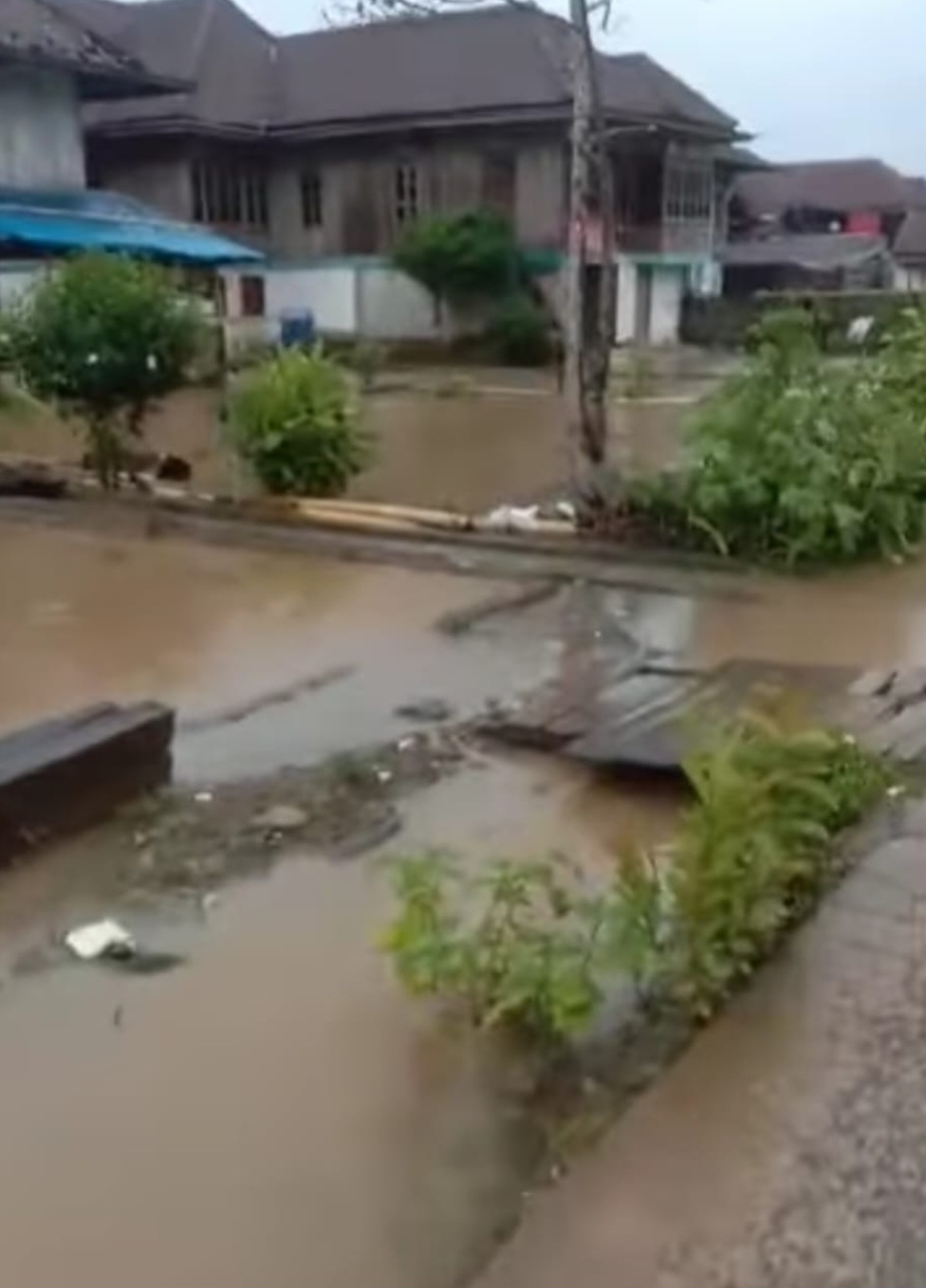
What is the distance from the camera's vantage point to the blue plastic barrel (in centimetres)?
2745

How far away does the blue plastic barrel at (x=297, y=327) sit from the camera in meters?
27.5

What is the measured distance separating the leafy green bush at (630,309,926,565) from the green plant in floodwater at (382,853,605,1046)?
19.5ft

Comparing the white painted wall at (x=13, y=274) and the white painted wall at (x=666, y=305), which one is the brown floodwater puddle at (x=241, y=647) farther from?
the white painted wall at (x=666, y=305)

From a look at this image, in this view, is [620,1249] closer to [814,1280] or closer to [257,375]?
[814,1280]

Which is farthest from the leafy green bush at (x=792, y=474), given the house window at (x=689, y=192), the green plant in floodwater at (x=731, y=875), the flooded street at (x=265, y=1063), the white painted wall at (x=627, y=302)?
the house window at (x=689, y=192)

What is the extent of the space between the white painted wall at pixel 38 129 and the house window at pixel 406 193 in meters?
9.71

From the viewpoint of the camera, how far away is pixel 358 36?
3275 cm

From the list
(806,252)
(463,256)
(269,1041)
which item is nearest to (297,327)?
(463,256)

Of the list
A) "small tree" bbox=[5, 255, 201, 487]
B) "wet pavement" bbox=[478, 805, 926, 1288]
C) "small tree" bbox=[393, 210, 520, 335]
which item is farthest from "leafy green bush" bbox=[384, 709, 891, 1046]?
"small tree" bbox=[393, 210, 520, 335]

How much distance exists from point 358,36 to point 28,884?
31286 mm

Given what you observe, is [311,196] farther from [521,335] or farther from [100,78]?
[100,78]

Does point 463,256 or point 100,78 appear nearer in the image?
point 100,78

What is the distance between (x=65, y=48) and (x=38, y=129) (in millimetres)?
1247

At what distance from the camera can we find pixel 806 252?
39.7 meters
